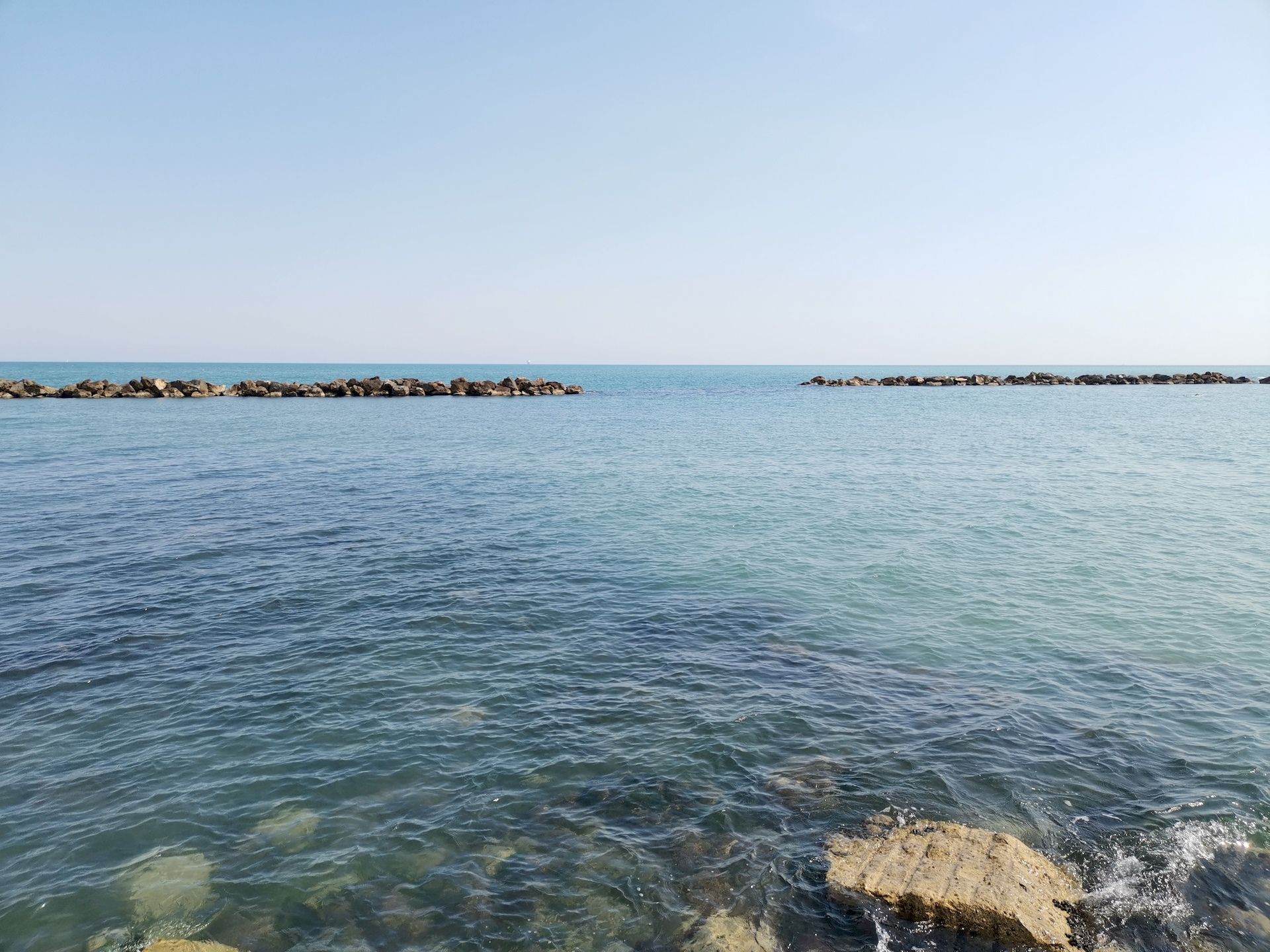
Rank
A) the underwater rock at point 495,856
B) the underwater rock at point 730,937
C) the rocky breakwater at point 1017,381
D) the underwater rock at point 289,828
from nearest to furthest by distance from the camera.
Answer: the underwater rock at point 730,937
the underwater rock at point 495,856
the underwater rock at point 289,828
the rocky breakwater at point 1017,381

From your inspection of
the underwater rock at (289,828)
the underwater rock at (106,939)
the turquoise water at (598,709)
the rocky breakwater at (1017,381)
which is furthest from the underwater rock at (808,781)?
the rocky breakwater at (1017,381)

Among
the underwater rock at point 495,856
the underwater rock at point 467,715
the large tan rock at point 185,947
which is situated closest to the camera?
the large tan rock at point 185,947

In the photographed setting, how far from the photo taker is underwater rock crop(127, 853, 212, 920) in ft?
27.1

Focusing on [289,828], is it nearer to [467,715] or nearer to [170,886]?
[170,886]

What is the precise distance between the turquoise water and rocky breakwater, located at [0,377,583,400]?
70788 mm

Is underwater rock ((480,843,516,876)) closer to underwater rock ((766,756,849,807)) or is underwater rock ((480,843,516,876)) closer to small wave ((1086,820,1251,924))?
underwater rock ((766,756,849,807))

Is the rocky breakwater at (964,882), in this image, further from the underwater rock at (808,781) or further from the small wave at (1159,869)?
the underwater rock at (808,781)

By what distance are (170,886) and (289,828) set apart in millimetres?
1446

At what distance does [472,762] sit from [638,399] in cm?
9896

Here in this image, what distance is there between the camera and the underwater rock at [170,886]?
827 centimetres

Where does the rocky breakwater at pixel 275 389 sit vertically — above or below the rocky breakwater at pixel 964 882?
above

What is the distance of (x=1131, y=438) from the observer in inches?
2153

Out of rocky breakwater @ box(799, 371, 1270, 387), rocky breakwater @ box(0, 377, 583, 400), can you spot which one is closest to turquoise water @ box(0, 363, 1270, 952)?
rocky breakwater @ box(0, 377, 583, 400)

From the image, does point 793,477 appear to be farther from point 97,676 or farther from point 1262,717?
point 97,676
